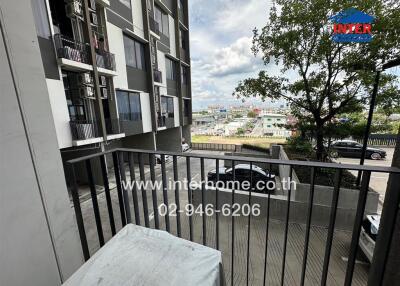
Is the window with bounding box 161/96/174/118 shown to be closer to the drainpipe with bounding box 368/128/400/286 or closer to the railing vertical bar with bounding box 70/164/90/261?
the railing vertical bar with bounding box 70/164/90/261

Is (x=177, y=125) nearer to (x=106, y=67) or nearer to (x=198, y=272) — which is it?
(x=106, y=67)

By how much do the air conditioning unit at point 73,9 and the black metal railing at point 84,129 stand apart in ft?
10.7

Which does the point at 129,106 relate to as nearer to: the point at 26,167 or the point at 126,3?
the point at 126,3

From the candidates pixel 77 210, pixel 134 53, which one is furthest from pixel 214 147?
pixel 77 210

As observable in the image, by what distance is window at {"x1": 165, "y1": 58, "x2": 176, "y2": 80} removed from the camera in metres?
11.0

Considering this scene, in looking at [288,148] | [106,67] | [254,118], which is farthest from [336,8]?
[254,118]

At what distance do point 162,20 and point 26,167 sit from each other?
38.0ft

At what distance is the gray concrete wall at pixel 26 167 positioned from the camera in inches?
37.3

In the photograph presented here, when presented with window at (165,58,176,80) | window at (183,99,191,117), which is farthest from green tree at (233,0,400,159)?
window at (183,99,191,117)

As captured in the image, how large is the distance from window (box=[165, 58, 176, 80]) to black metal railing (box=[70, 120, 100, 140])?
20.0 feet

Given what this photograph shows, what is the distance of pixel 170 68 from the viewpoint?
11.4 meters

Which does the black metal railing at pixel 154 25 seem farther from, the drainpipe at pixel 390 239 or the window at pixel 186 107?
the drainpipe at pixel 390 239

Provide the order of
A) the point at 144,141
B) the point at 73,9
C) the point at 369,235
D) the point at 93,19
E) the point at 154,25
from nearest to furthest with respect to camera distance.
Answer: the point at 369,235
the point at 73,9
the point at 93,19
the point at 154,25
the point at 144,141

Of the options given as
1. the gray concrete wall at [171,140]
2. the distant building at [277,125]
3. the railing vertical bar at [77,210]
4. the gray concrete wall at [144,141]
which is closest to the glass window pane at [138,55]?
the gray concrete wall at [144,141]
